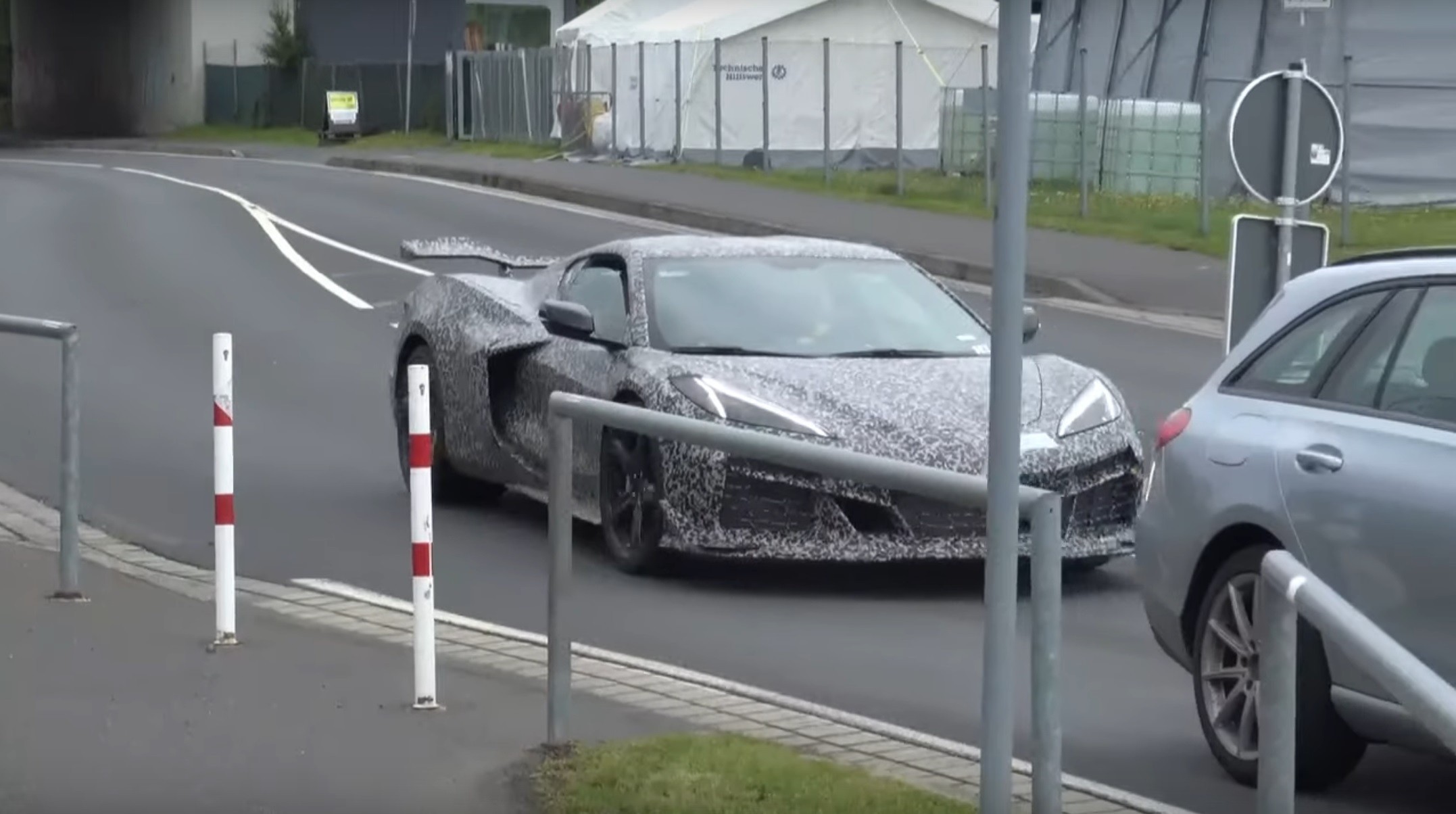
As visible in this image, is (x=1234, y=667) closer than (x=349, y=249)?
Yes

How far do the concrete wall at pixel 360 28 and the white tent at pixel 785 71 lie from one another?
67.0ft

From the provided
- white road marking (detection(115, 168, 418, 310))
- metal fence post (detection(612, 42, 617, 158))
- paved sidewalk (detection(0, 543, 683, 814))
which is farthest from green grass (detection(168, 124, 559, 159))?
paved sidewalk (detection(0, 543, 683, 814))

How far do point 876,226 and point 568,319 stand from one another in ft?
63.3

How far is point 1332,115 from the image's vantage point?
11.4m

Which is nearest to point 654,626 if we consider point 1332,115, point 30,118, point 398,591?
point 398,591

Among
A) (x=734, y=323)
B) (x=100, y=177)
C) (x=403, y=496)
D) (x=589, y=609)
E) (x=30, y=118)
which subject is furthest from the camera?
(x=30, y=118)

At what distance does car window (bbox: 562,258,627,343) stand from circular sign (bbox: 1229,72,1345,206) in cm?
280

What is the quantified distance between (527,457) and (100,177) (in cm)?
3203

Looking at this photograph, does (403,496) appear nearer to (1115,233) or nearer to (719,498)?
→ (719,498)

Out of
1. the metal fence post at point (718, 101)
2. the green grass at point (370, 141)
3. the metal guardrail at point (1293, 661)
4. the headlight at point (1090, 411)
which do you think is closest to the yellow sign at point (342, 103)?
the green grass at point (370, 141)

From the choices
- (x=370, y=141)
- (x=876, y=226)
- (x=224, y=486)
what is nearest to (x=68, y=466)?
(x=224, y=486)

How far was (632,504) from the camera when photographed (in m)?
9.55

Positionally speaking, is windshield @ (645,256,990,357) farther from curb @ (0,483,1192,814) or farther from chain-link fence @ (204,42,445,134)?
chain-link fence @ (204,42,445,134)

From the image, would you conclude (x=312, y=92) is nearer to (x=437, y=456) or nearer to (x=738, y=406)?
(x=437, y=456)
